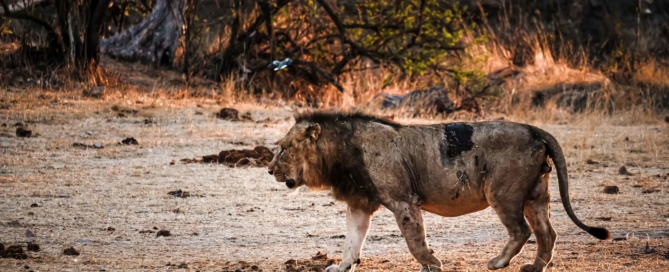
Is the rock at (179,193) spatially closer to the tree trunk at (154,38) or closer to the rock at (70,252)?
the rock at (70,252)

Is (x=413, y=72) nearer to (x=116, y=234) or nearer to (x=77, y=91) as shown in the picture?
(x=77, y=91)

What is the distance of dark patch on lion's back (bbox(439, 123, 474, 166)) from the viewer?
21.9 ft

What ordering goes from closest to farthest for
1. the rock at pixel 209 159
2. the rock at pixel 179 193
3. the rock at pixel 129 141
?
1. the rock at pixel 179 193
2. the rock at pixel 209 159
3. the rock at pixel 129 141

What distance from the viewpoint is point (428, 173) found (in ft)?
21.9

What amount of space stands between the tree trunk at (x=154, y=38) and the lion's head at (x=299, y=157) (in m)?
10.6

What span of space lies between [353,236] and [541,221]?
1133mm

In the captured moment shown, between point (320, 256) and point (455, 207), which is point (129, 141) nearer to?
point (320, 256)

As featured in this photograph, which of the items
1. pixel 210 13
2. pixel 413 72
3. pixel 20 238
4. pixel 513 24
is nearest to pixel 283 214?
pixel 20 238

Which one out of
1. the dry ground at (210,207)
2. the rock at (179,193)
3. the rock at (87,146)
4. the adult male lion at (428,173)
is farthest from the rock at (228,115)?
the adult male lion at (428,173)

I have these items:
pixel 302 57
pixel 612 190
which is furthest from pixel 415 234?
pixel 302 57

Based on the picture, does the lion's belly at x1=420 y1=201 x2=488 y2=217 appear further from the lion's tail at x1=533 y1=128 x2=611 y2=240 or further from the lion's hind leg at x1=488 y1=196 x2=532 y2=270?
the lion's tail at x1=533 y1=128 x2=611 y2=240

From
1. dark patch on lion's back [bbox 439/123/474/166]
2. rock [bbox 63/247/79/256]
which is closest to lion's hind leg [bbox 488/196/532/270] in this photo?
dark patch on lion's back [bbox 439/123/474/166]

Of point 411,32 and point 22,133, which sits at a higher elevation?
point 411,32

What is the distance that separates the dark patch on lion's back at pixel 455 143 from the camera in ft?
21.9
